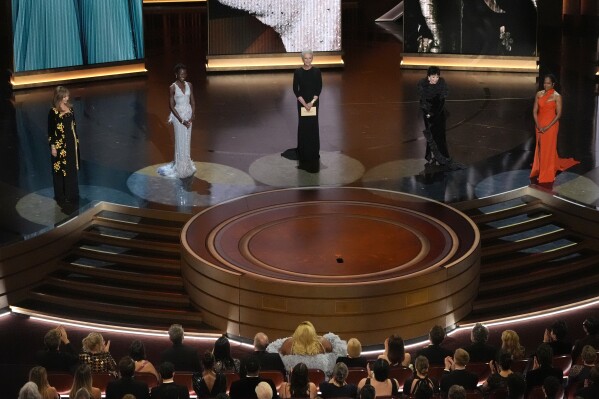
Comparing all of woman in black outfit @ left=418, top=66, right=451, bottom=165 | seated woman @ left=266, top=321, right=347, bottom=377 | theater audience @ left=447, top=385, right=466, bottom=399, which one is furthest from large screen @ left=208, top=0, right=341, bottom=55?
theater audience @ left=447, top=385, right=466, bottom=399

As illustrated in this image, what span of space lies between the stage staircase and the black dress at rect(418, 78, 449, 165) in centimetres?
337

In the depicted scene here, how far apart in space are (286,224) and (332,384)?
12.8 feet

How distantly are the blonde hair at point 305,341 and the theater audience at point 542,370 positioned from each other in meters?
1.85

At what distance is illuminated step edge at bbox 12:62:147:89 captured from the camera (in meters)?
18.4

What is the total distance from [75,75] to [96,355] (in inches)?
412

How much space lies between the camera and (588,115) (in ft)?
54.2

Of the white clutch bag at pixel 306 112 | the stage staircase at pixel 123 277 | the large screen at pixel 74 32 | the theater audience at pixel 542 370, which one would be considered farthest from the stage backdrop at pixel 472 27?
the theater audience at pixel 542 370

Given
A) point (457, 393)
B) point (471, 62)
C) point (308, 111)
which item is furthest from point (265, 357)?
point (471, 62)

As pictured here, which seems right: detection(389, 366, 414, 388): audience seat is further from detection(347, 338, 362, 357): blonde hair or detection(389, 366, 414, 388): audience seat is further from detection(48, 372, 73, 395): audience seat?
detection(48, 372, 73, 395): audience seat

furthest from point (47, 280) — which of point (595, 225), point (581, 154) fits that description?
point (581, 154)

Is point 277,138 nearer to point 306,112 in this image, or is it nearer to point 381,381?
point 306,112

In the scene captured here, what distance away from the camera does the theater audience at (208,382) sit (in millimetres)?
8477

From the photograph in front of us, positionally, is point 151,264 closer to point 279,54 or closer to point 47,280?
point 47,280

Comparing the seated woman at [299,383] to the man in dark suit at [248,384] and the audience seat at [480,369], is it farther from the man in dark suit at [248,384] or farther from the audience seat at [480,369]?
the audience seat at [480,369]
